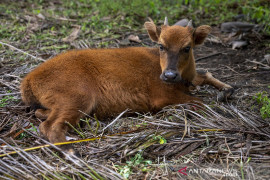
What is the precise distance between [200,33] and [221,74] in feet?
4.29

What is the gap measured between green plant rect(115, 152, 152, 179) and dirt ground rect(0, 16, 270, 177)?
6.5 inches

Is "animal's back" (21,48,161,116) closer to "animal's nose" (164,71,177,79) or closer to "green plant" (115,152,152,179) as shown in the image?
"animal's nose" (164,71,177,79)

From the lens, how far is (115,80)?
15.8ft

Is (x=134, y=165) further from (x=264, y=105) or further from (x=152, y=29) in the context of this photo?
(x=152, y=29)

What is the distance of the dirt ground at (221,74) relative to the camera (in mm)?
4287

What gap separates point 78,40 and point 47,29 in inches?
Answer: 46.3

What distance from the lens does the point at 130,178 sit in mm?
3043

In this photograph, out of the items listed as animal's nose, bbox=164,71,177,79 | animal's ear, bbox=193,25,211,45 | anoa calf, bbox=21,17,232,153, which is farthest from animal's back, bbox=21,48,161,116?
animal's ear, bbox=193,25,211,45

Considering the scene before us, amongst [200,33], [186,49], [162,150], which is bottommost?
[162,150]

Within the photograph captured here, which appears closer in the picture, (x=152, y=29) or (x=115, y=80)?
(x=115, y=80)

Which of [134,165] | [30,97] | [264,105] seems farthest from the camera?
[30,97]

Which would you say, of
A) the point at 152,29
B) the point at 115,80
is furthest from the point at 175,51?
the point at 115,80

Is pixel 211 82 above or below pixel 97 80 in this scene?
below

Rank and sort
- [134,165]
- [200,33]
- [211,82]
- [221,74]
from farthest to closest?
1. [221,74]
2. [211,82]
3. [200,33]
4. [134,165]
